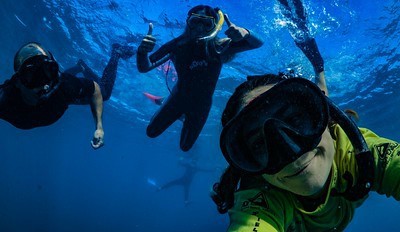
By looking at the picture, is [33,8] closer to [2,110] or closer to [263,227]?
[2,110]

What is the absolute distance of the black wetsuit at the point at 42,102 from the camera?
555cm

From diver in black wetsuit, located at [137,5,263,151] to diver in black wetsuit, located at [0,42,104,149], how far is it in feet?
6.37

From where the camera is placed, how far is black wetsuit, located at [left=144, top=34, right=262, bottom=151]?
308 inches

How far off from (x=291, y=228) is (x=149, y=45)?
215 inches

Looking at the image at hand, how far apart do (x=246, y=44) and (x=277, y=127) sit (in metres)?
6.15

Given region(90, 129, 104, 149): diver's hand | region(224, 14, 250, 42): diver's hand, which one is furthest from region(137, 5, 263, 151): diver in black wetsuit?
region(90, 129, 104, 149): diver's hand

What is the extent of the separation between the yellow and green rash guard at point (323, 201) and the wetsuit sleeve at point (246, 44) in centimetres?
496

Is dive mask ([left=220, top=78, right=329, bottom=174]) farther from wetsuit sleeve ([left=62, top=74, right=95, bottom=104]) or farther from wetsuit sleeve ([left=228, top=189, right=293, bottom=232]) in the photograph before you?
wetsuit sleeve ([left=62, top=74, right=95, bottom=104])

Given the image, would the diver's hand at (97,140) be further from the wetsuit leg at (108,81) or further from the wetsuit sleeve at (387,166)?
the wetsuit sleeve at (387,166)

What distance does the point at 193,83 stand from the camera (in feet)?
26.3

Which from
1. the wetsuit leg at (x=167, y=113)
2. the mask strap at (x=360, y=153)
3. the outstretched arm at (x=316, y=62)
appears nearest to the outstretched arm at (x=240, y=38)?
the outstretched arm at (x=316, y=62)

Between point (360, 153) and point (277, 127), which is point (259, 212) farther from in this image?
point (360, 153)

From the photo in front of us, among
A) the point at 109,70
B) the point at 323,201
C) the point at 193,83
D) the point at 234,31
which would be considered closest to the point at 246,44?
the point at 234,31

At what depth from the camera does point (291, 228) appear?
2.77 m
